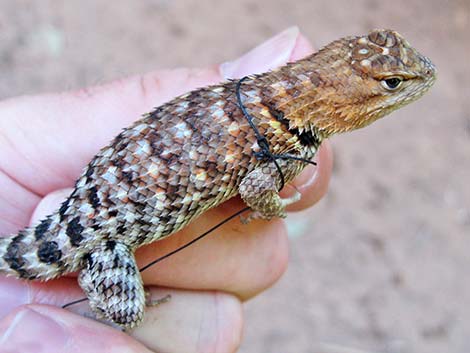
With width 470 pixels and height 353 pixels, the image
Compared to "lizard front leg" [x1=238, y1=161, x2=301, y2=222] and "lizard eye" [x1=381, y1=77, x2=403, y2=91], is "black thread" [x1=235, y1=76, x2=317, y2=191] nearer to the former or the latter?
"lizard front leg" [x1=238, y1=161, x2=301, y2=222]

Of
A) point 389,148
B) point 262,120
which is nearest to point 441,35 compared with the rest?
point 389,148

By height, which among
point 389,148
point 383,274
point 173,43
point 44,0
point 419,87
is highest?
point 419,87

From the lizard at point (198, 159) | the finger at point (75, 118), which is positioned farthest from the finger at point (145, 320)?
the finger at point (75, 118)

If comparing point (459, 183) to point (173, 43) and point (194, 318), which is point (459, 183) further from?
point (194, 318)

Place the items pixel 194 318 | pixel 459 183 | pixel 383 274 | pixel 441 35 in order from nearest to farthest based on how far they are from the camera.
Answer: pixel 194 318 < pixel 383 274 < pixel 459 183 < pixel 441 35

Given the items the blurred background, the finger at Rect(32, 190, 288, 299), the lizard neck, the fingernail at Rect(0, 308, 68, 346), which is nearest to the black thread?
the lizard neck

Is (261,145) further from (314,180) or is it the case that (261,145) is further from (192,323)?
(192,323)

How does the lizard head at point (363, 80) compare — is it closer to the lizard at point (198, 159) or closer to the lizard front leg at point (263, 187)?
the lizard at point (198, 159)

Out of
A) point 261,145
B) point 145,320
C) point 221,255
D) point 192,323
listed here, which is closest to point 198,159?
point 261,145
